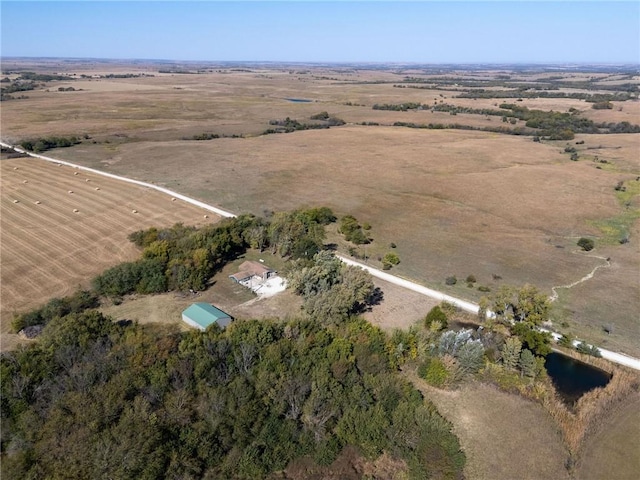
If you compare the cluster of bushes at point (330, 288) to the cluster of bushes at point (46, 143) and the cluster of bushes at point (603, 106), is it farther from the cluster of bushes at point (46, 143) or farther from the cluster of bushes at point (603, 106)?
the cluster of bushes at point (603, 106)

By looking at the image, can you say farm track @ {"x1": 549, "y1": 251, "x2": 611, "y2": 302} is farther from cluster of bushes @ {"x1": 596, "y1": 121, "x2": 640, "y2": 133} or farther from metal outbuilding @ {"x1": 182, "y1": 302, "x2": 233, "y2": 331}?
cluster of bushes @ {"x1": 596, "y1": 121, "x2": 640, "y2": 133}

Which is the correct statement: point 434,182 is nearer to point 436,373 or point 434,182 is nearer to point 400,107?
point 436,373

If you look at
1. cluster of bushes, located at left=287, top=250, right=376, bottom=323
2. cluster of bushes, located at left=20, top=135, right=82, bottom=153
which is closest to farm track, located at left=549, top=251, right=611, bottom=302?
cluster of bushes, located at left=287, top=250, right=376, bottom=323

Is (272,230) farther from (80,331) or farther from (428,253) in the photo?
(80,331)

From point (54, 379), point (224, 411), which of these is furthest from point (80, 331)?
point (224, 411)

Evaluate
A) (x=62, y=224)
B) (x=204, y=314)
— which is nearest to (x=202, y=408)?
(x=204, y=314)

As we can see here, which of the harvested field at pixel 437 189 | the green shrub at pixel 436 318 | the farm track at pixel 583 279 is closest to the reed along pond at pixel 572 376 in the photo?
the harvested field at pixel 437 189
